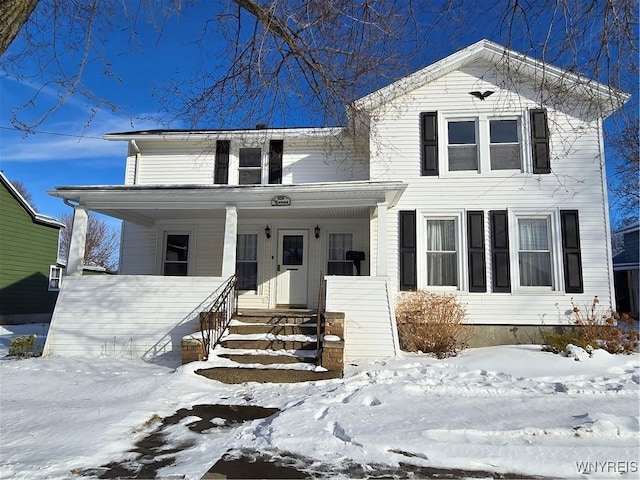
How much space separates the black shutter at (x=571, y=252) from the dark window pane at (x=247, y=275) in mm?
7296

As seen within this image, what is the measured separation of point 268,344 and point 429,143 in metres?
6.14

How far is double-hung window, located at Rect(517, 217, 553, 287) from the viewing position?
9.86 m

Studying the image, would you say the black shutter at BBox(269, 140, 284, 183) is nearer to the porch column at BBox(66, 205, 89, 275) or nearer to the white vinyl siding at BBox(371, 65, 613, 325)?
the white vinyl siding at BBox(371, 65, 613, 325)

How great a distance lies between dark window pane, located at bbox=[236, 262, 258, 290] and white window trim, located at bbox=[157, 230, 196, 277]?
50.1 inches

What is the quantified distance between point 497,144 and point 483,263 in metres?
2.90

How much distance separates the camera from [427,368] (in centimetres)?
706

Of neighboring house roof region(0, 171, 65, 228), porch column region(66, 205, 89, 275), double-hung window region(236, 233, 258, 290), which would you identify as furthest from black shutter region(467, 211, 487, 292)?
neighboring house roof region(0, 171, 65, 228)

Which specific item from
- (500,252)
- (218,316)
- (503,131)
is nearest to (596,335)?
(500,252)

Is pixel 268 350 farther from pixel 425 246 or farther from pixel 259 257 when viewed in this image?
pixel 425 246

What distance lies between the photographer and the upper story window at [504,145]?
10.3 m

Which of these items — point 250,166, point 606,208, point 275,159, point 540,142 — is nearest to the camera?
point 606,208

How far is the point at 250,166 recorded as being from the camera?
12023 millimetres

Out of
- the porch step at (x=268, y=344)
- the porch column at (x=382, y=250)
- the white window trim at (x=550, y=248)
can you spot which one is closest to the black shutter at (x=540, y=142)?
the white window trim at (x=550, y=248)

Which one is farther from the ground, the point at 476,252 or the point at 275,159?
the point at 275,159
